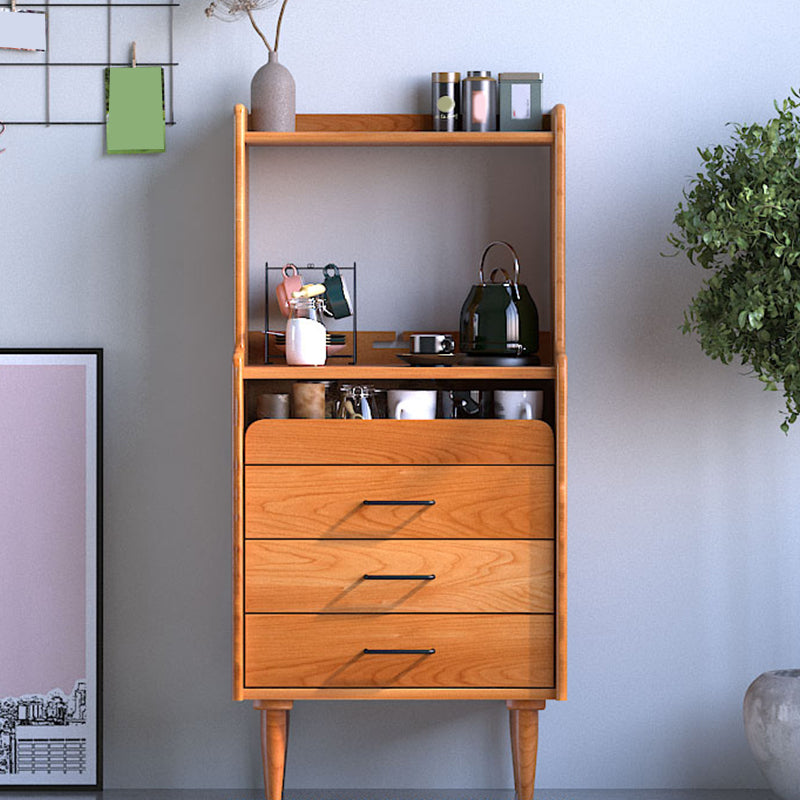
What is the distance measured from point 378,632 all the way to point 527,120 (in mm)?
1293

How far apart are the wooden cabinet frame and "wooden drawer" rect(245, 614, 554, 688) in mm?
27

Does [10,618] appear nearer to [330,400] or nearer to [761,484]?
[330,400]

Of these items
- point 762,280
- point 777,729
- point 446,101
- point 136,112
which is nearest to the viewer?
point 762,280

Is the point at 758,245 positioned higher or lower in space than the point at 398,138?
lower

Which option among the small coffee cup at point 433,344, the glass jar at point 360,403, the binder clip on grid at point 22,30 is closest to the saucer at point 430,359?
the small coffee cup at point 433,344

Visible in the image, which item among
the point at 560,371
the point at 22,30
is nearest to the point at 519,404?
the point at 560,371

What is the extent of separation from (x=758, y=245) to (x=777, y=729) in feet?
3.67

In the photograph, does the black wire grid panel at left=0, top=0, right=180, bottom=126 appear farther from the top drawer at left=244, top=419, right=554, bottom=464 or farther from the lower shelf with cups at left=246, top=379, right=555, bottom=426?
the top drawer at left=244, top=419, right=554, bottom=464

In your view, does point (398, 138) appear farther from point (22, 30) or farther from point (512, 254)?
point (22, 30)

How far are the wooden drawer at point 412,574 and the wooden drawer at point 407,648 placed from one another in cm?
3

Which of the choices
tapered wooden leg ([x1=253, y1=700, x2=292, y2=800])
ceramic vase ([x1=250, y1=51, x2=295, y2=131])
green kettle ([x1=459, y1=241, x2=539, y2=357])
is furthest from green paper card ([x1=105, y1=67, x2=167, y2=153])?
tapered wooden leg ([x1=253, y1=700, x2=292, y2=800])

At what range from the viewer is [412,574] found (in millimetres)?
2371

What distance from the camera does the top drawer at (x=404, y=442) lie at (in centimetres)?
237

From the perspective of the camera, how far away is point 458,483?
2371 millimetres
